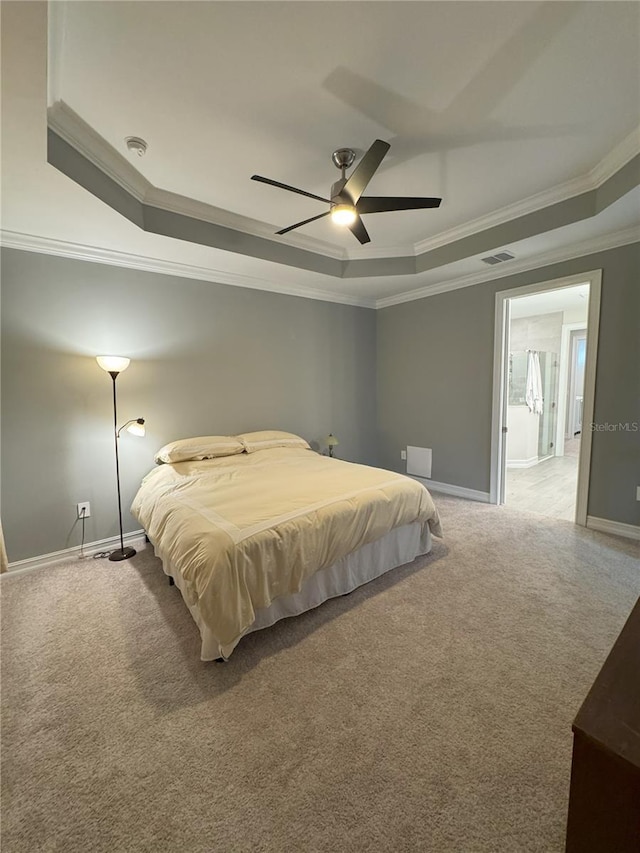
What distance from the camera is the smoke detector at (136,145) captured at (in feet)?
6.73

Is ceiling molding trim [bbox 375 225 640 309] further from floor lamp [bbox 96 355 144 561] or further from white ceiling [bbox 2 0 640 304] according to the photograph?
floor lamp [bbox 96 355 144 561]

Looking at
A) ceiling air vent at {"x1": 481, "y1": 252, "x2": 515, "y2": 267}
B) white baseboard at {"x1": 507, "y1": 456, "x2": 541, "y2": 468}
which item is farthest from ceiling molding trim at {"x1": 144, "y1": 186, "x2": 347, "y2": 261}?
white baseboard at {"x1": 507, "y1": 456, "x2": 541, "y2": 468}

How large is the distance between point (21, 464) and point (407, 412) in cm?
407

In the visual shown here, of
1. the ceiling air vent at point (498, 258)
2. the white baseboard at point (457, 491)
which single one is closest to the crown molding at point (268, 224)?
the ceiling air vent at point (498, 258)

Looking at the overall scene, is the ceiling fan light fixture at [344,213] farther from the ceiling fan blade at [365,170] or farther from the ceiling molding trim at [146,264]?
the ceiling molding trim at [146,264]

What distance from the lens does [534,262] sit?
135 inches

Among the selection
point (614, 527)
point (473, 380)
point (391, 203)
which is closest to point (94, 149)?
point (391, 203)

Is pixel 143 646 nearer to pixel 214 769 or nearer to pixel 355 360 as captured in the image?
pixel 214 769

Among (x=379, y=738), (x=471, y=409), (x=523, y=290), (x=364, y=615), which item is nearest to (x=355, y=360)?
(x=471, y=409)

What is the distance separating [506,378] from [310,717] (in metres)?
3.53

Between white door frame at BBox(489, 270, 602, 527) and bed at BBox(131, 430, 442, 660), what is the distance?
5.04 feet

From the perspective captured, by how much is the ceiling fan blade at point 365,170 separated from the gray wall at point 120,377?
2.05 metres

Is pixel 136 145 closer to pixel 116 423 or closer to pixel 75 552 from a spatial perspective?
pixel 116 423

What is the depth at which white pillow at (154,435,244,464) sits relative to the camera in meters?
3.10
